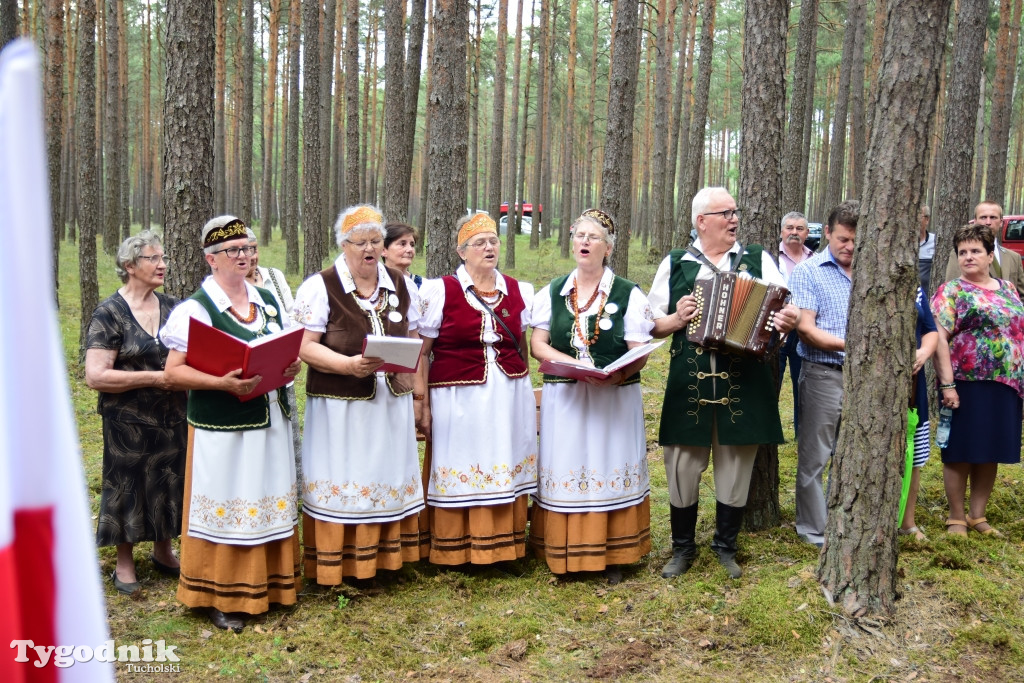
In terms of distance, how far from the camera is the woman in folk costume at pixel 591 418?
16.4 feet

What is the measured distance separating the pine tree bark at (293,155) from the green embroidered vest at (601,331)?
14541 millimetres

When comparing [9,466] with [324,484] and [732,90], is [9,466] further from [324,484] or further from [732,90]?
[732,90]

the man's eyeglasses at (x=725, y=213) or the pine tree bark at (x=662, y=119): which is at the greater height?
the pine tree bark at (x=662, y=119)

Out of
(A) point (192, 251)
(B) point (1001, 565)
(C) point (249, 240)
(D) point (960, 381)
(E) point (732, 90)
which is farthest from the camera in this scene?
(E) point (732, 90)

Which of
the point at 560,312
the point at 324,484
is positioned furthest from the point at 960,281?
the point at 324,484

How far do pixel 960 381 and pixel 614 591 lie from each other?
263 centimetres

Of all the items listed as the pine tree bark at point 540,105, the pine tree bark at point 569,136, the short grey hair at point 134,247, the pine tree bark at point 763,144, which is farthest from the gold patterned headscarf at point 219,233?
the pine tree bark at point 569,136

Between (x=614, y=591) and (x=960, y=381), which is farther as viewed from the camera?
(x=960, y=381)

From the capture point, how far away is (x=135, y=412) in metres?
4.88

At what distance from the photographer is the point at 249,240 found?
14.8 feet

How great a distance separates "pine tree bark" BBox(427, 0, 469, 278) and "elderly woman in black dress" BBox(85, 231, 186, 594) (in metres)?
3.19

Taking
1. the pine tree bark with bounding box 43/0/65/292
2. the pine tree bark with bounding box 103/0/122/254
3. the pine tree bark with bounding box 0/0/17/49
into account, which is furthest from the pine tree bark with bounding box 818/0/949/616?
the pine tree bark with bounding box 103/0/122/254

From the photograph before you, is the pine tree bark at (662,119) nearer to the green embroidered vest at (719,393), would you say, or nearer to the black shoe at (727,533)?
the green embroidered vest at (719,393)

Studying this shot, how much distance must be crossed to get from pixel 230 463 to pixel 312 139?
1098 centimetres
